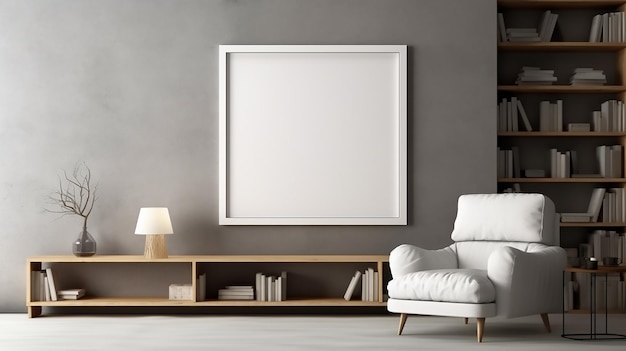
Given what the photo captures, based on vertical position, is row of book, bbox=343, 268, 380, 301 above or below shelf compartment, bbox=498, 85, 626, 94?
below

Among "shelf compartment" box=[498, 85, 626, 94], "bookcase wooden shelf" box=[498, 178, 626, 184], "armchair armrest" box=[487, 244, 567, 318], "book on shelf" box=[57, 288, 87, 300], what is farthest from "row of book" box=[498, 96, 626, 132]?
"book on shelf" box=[57, 288, 87, 300]

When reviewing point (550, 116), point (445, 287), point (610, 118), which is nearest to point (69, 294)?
point (445, 287)

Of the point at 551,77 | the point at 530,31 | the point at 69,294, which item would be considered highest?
the point at 530,31

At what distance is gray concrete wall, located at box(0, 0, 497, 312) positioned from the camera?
673 cm

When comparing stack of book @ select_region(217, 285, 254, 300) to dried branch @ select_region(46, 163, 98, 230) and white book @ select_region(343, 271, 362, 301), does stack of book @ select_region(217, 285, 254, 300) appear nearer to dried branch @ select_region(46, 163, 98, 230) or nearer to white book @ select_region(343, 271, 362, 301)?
white book @ select_region(343, 271, 362, 301)

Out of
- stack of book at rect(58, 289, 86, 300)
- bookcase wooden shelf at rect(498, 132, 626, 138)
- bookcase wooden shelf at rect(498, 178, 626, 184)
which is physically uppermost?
bookcase wooden shelf at rect(498, 132, 626, 138)

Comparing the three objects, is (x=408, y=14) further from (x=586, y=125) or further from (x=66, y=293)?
(x=66, y=293)

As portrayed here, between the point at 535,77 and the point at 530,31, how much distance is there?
383mm

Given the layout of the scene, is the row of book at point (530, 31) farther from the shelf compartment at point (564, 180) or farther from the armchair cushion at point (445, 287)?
the armchair cushion at point (445, 287)

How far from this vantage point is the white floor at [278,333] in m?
5.04

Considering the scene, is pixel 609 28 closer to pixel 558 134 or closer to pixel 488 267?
pixel 558 134

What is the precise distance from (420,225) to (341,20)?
67.8 inches

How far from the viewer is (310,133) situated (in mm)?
6742

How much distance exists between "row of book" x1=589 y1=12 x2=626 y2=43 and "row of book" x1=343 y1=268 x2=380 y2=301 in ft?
8.98
